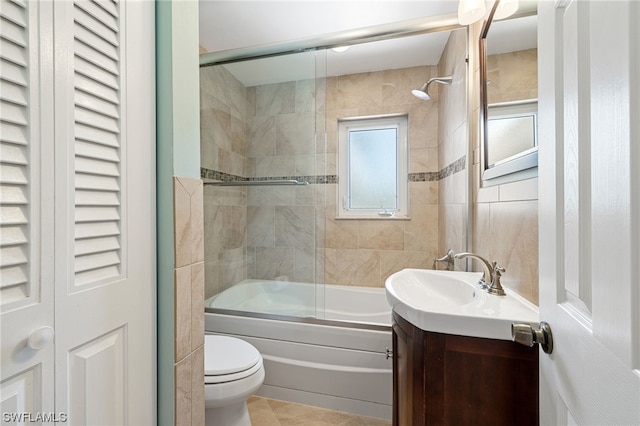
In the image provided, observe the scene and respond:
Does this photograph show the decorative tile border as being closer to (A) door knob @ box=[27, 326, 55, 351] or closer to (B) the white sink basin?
(B) the white sink basin

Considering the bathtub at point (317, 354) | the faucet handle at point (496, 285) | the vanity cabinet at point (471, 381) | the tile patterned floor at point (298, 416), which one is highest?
the faucet handle at point (496, 285)

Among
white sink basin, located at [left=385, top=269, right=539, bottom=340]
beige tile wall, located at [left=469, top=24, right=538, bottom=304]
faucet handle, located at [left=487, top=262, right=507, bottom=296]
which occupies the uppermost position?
beige tile wall, located at [left=469, top=24, right=538, bottom=304]

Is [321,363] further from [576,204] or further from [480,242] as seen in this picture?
[576,204]

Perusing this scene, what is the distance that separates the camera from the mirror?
100 cm

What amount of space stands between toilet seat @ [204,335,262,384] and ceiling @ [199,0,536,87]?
183cm

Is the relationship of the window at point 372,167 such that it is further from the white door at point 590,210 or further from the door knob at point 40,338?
the door knob at point 40,338

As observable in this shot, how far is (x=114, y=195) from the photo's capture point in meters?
0.67

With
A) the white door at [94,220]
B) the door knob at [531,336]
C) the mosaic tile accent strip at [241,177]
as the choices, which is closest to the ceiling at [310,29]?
the mosaic tile accent strip at [241,177]

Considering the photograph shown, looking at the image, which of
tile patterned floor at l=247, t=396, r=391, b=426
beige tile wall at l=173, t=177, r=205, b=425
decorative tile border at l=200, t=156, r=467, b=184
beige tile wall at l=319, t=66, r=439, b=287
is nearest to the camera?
beige tile wall at l=173, t=177, r=205, b=425

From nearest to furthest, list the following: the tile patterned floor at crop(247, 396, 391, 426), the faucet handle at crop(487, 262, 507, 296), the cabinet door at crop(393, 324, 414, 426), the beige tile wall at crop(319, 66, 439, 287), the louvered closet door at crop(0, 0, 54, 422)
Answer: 1. the louvered closet door at crop(0, 0, 54, 422)
2. the cabinet door at crop(393, 324, 414, 426)
3. the faucet handle at crop(487, 262, 507, 296)
4. the tile patterned floor at crop(247, 396, 391, 426)
5. the beige tile wall at crop(319, 66, 439, 287)

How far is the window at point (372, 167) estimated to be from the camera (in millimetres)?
2641

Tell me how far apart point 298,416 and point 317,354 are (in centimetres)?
34

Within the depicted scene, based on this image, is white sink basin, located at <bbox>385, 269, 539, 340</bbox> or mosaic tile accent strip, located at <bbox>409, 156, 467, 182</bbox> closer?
white sink basin, located at <bbox>385, 269, 539, 340</bbox>

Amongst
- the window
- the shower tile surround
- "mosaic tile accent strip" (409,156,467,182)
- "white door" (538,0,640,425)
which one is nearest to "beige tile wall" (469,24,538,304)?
"mosaic tile accent strip" (409,156,467,182)
